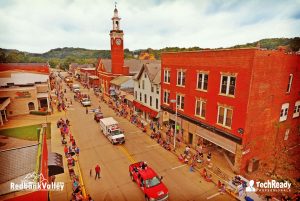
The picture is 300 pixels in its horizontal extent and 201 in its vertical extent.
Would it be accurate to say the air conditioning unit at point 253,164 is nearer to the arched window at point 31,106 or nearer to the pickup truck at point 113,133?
the pickup truck at point 113,133

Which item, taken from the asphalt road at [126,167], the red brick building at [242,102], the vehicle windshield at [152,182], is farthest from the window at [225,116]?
the vehicle windshield at [152,182]

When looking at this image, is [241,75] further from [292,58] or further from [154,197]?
[154,197]

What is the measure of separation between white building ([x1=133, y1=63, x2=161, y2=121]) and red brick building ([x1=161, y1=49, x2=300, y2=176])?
6.46 m

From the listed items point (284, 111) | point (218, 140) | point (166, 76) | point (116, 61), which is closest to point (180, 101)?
point (166, 76)

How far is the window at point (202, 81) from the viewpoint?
22.2 m

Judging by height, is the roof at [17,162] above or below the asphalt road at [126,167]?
above

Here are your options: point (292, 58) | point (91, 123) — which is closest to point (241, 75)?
point (292, 58)

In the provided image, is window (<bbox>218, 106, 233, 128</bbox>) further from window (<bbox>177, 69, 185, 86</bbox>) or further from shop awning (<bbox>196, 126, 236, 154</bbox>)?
window (<bbox>177, 69, 185, 86</bbox>)

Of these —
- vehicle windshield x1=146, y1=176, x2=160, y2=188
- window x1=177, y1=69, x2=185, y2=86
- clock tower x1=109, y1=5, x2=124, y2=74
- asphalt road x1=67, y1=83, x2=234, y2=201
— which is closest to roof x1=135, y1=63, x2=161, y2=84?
window x1=177, y1=69, x2=185, y2=86

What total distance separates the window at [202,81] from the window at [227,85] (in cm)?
236

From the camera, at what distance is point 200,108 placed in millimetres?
23438

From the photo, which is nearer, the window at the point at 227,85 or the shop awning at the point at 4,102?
the window at the point at 227,85

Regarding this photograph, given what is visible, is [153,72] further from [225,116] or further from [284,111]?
[284,111]

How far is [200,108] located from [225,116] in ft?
12.4
